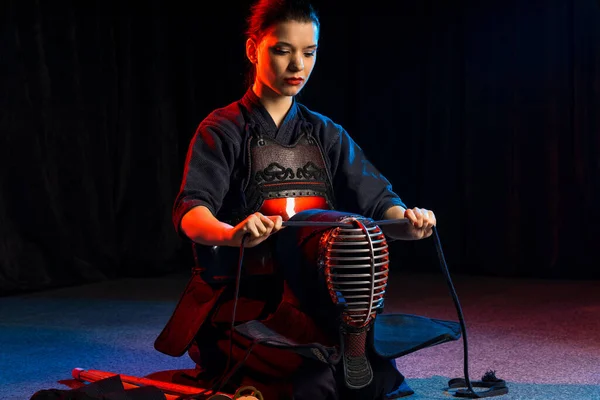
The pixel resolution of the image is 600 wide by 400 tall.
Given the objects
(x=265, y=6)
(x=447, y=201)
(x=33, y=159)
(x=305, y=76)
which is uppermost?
(x=265, y=6)

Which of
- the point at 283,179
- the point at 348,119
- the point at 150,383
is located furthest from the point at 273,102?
the point at 348,119

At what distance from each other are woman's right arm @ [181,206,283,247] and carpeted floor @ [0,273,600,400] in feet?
2.28

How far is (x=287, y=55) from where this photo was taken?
6.51 feet

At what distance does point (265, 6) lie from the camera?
6.64ft

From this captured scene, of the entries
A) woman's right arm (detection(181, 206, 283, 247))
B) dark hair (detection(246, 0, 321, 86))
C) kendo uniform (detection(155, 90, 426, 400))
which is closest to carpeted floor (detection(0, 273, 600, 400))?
kendo uniform (detection(155, 90, 426, 400))

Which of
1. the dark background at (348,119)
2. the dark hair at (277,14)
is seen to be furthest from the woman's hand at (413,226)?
the dark background at (348,119)

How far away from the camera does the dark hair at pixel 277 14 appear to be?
1.97m

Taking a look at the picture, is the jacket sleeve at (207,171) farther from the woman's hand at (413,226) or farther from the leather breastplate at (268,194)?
the woman's hand at (413,226)

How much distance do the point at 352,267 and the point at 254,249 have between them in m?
0.31

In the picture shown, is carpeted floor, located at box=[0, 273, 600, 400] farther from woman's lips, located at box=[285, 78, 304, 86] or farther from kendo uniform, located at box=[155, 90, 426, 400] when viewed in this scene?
woman's lips, located at box=[285, 78, 304, 86]

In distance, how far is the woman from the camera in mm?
1862

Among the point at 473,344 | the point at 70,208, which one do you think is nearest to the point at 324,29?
the point at 70,208

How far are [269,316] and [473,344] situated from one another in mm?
1162

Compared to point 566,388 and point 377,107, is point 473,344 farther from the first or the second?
point 377,107
